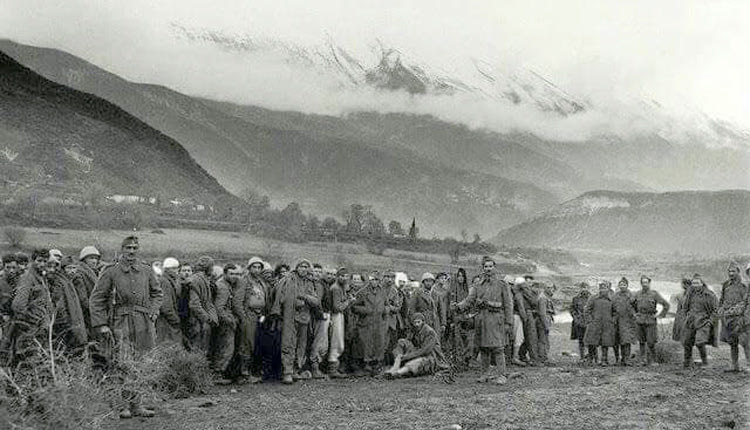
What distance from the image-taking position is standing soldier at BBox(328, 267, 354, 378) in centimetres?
1213

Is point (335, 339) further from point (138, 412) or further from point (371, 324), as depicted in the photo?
point (138, 412)

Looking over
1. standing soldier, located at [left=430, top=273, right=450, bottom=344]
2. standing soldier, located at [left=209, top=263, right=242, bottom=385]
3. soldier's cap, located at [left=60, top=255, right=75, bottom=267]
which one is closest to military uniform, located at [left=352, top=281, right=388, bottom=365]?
standing soldier, located at [left=430, top=273, right=450, bottom=344]

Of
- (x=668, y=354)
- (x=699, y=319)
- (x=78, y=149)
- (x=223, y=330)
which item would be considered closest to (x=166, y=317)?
(x=223, y=330)

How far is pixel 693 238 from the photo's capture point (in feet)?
380

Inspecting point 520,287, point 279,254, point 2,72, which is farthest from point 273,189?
point 520,287

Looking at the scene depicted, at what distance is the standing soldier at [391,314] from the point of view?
12.6 m

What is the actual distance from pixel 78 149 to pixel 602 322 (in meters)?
88.6

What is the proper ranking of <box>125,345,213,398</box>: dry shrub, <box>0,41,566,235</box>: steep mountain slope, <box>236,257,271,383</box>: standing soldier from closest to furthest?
<box>125,345,213,398</box>: dry shrub
<box>236,257,271,383</box>: standing soldier
<box>0,41,566,235</box>: steep mountain slope

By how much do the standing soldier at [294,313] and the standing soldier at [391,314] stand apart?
1.61 m

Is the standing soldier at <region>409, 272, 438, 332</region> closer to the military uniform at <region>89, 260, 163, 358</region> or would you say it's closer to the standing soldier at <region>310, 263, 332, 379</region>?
the standing soldier at <region>310, 263, 332, 379</region>

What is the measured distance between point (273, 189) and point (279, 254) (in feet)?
182

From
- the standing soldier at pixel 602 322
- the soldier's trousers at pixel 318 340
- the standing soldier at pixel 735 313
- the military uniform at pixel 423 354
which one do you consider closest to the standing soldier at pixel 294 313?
the soldier's trousers at pixel 318 340

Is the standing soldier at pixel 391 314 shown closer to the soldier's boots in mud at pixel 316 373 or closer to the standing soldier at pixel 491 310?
the soldier's boots in mud at pixel 316 373

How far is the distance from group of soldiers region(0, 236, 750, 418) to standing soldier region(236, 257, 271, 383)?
0.02 meters
